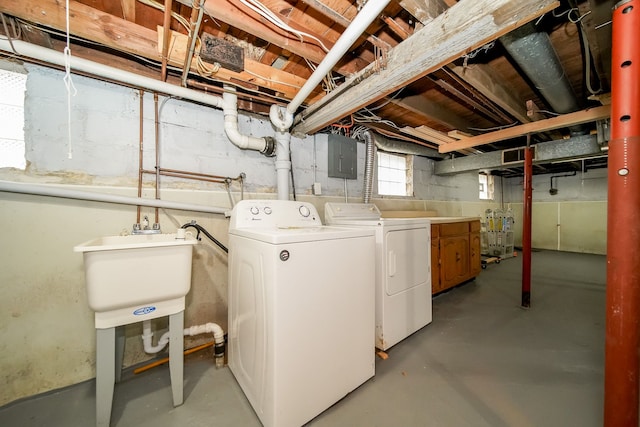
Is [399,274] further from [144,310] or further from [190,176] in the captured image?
[190,176]

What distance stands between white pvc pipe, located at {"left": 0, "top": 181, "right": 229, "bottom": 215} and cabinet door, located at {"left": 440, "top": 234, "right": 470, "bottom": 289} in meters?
2.78

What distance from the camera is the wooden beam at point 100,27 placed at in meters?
1.26

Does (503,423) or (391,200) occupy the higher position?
(391,200)

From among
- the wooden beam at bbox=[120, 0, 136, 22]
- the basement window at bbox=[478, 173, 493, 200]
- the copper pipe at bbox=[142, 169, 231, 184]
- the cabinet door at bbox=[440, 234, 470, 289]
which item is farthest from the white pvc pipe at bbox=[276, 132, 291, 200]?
the basement window at bbox=[478, 173, 493, 200]

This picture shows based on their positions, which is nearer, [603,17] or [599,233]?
[603,17]

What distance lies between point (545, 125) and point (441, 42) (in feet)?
7.98

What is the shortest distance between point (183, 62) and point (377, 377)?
2627 mm

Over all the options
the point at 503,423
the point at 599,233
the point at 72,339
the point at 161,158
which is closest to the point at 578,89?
the point at 503,423

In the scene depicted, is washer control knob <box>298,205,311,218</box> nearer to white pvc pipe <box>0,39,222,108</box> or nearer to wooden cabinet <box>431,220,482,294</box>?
white pvc pipe <box>0,39,222,108</box>

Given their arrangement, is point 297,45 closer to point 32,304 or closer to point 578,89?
point 32,304

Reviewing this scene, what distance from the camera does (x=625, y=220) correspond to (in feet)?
2.55

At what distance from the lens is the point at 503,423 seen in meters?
1.26

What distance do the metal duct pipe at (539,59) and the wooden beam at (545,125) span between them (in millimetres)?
441

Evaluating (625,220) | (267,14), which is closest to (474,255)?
(625,220)
